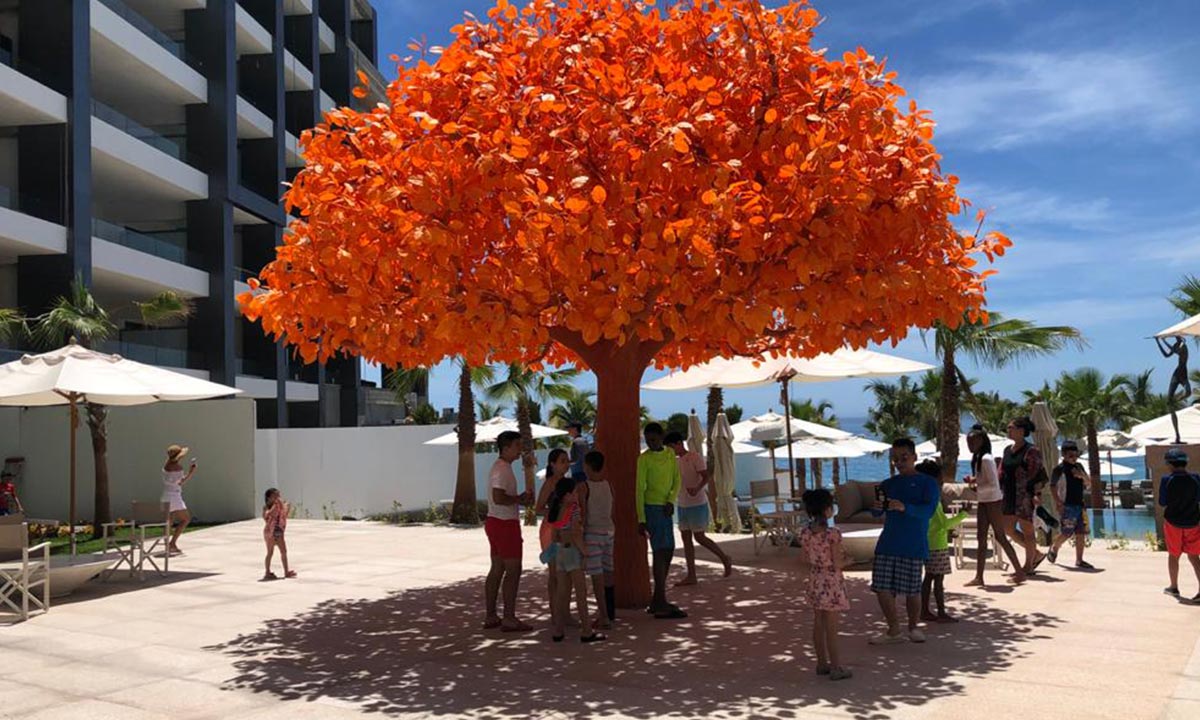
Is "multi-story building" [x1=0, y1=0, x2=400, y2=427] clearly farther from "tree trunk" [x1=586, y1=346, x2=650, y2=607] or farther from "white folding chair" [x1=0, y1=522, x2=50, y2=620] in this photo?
"tree trunk" [x1=586, y1=346, x2=650, y2=607]

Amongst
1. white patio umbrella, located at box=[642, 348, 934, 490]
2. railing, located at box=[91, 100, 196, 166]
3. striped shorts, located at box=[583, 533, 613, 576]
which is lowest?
striped shorts, located at box=[583, 533, 613, 576]

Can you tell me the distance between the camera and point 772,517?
13656 mm

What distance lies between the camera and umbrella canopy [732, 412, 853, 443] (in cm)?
1764

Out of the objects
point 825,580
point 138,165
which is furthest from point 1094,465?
point 138,165

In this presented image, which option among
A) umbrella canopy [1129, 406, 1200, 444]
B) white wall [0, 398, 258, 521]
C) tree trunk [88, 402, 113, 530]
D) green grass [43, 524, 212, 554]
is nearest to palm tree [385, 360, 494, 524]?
white wall [0, 398, 258, 521]

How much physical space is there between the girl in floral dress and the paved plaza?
0.20m

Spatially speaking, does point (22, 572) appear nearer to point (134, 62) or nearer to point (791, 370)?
point (791, 370)

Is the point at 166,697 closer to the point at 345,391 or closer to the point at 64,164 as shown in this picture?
the point at 64,164

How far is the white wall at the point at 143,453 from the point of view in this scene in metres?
21.4

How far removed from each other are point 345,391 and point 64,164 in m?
18.0

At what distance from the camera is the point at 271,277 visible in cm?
855

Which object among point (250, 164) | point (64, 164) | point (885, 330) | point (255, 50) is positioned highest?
point (255, 50)

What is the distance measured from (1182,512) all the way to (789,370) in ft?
18.7

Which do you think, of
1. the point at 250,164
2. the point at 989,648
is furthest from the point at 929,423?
the point at 989,648
